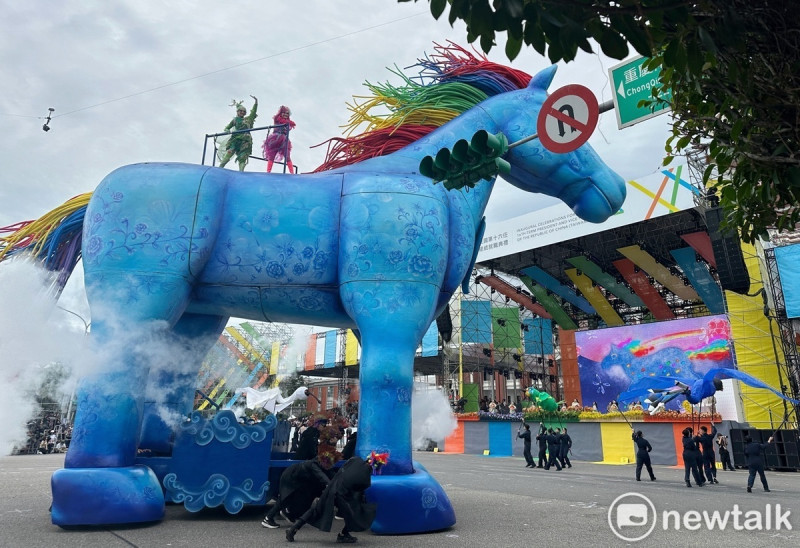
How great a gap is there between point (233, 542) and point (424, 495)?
1.58m

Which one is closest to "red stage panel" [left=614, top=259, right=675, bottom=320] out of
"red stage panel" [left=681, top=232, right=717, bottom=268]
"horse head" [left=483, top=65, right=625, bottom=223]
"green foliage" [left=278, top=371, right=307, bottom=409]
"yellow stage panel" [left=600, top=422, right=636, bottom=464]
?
"red stage panel" [left=681, top=232, right=717, bottom=268]

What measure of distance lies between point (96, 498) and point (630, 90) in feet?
33.2

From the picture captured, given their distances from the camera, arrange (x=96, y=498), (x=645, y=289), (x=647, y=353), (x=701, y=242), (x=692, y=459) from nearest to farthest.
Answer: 1. (x=96, y=498)
2. (x=692, y=459)
3. (x=701, y=242)
4. (x=647, y=353)
5. (x=645, y=289)

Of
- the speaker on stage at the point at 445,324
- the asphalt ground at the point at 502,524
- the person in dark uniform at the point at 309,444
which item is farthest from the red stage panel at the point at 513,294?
the person in dark uniform at the point at 309,444

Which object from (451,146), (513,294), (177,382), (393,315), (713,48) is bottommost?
(177,382)

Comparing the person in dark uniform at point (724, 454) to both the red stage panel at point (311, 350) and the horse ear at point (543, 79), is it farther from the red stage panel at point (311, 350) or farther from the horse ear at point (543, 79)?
the red stage panel at point (311, 350)

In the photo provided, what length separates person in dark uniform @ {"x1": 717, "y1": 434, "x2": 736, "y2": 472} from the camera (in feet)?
52.1

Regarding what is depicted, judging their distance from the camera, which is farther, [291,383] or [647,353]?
[291,383]

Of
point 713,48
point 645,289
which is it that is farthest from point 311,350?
point 713,48

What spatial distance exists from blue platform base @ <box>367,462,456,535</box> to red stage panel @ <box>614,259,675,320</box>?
24.6m

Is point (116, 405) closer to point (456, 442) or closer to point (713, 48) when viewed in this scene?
point (713, 48)

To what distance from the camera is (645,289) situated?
27.5m

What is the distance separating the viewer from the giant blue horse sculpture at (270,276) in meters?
4.84

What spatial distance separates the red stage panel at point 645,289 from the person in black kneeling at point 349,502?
25.0 m
